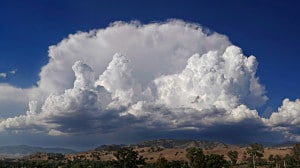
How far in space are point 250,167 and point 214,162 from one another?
151 ft

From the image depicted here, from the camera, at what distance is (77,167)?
196m

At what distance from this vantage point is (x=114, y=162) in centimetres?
17238

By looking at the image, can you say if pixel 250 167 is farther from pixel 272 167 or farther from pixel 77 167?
pixel 77 167

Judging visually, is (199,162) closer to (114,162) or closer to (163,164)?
(163,164)

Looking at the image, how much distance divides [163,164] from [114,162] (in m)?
21.9

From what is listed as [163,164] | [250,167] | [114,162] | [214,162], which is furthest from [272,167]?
[114,162]

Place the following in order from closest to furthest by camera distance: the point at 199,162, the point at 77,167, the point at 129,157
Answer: the point at 199,162, the point at 129,157, the point at 77,167

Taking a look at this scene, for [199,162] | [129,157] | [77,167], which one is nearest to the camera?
[199,162]

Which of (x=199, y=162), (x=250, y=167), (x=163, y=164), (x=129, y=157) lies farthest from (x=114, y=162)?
(x=250, y=167)

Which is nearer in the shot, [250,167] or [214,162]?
[214,162]

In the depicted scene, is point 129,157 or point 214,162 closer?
point 214,162

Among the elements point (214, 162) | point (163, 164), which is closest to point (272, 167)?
point (214, 162)

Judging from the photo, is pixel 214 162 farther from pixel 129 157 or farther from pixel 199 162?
pixel 129 157

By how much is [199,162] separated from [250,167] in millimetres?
52475
